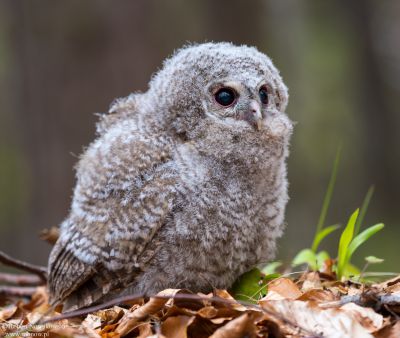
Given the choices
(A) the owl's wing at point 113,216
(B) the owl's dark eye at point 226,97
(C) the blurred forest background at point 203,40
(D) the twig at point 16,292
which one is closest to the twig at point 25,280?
(D) the twig at point 16,292

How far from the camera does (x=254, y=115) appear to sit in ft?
10.7

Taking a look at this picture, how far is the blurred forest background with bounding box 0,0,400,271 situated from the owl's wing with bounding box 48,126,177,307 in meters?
1.50

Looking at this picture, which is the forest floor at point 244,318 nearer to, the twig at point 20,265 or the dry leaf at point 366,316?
the dry leaf at point 366,316

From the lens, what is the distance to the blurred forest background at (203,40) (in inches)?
269

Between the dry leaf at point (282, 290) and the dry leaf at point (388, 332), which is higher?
the dry leaf at point (388, 332)

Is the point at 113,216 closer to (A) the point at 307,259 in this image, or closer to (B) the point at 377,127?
(A) the point at 307,259

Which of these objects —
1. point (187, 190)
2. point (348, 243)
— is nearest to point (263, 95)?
point (187, 190)

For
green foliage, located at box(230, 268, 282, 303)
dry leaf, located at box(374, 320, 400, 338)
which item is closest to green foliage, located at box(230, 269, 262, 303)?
green foliage, located at box(230, 268, 282, 303)

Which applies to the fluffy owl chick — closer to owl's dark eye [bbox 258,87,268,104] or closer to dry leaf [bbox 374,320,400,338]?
owl's dark eye [bbox 258,87,268,104]

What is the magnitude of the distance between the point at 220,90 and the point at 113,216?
85 centimetres

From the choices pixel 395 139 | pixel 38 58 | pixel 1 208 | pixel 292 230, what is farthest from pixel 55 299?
pixel 1 208

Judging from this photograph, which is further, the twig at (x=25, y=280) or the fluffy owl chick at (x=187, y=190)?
the twig at (x=25, y=280)

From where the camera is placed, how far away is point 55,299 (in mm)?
3535

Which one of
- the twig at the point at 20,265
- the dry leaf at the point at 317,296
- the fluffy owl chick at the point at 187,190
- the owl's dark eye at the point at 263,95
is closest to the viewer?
the dry leaf at the point at 317,296
